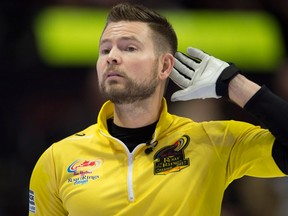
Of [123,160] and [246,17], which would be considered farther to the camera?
[246,17]

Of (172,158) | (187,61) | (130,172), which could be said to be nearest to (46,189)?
(130,172)

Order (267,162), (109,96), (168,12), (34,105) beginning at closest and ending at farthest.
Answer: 1. (267,162)
2. (109,96)
3. (34,105)
4. (168,12)

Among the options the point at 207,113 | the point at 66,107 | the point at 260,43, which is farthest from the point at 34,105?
the point at 260,43

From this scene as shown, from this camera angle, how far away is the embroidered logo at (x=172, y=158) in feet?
13.5

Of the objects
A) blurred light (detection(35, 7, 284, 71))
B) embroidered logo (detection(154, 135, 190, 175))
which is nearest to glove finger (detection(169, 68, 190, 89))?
embroidered logo (detection(154, 135, 190, 175))

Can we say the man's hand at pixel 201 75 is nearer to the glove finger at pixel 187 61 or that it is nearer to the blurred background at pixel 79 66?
the glove finger at pixel 187 61

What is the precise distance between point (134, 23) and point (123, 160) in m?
0.87

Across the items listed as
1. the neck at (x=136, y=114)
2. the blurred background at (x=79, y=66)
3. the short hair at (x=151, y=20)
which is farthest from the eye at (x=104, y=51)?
the blurred background at (x=79, y=66)

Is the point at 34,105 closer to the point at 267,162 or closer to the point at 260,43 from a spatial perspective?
the point at 260,43

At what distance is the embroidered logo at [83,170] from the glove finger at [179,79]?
0.69 m

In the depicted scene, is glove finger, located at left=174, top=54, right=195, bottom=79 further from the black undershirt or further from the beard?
the black undershirt

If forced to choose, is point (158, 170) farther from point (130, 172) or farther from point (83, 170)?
point (83, 170)

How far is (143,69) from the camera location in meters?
4.28

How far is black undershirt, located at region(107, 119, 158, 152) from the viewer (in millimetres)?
4293
